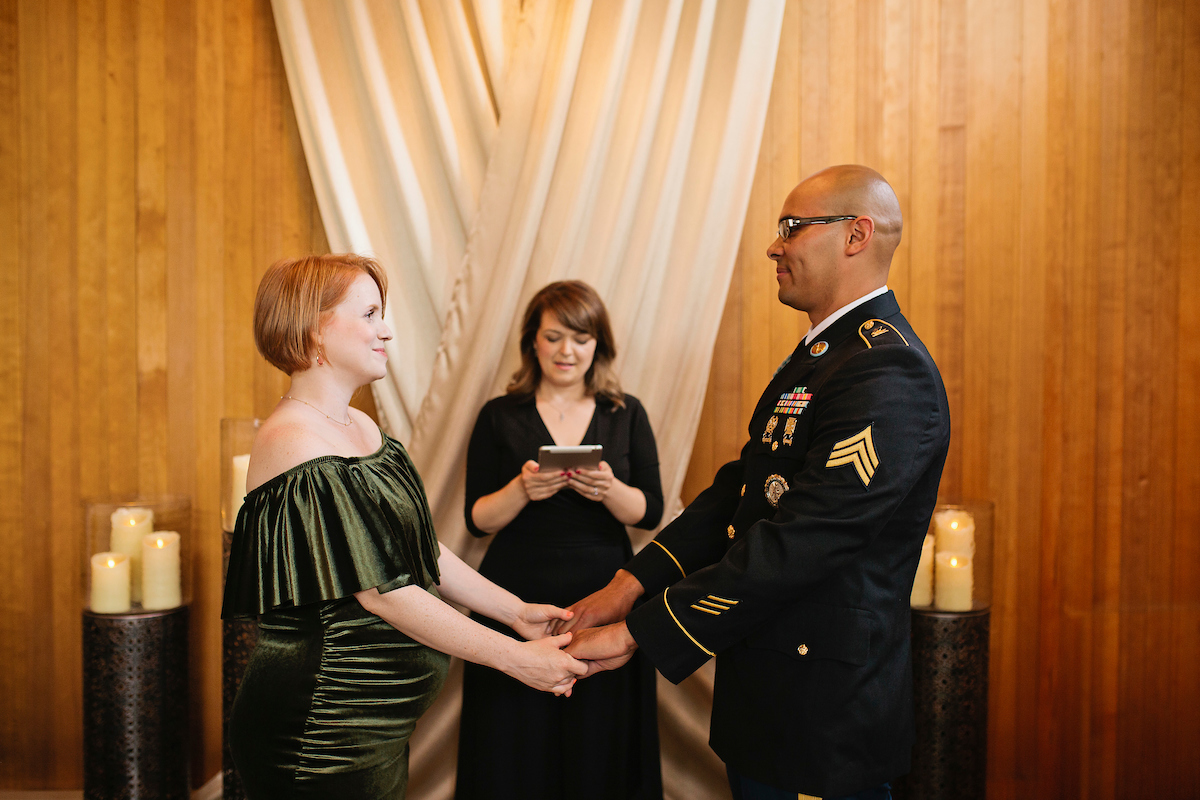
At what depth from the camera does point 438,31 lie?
116 inches

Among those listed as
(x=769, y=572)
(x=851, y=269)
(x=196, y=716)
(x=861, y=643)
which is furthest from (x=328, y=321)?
(x=196, y=716)

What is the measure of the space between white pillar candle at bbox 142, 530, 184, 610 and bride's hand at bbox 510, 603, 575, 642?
1369 millimetres

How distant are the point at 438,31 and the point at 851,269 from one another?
2.02m

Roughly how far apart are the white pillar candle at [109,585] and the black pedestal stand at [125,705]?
1.1 inches

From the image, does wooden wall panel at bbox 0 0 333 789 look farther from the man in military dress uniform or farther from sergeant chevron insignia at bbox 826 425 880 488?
sergeant chevron insignia at bbox 826 425 880 488

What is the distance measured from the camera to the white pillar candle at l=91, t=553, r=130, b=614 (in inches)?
103

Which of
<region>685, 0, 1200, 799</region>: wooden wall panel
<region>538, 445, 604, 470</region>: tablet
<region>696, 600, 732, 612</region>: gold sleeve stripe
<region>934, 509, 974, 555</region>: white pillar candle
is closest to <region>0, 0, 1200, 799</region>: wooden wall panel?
<region>685, 0, 1200, 799</region>: wooden wall panel

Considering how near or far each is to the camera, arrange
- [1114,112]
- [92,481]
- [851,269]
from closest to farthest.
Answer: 1. [851,269]
2. [1114,112]
3. [92,481]

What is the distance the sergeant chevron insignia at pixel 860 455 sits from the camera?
1.47m

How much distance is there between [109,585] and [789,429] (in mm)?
2318

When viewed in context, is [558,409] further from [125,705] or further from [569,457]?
[125,705]

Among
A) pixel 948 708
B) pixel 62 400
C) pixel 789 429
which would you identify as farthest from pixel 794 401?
pixel 62 400

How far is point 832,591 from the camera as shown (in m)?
1.53

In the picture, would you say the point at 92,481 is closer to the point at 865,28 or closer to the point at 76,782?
the point at 76,782
